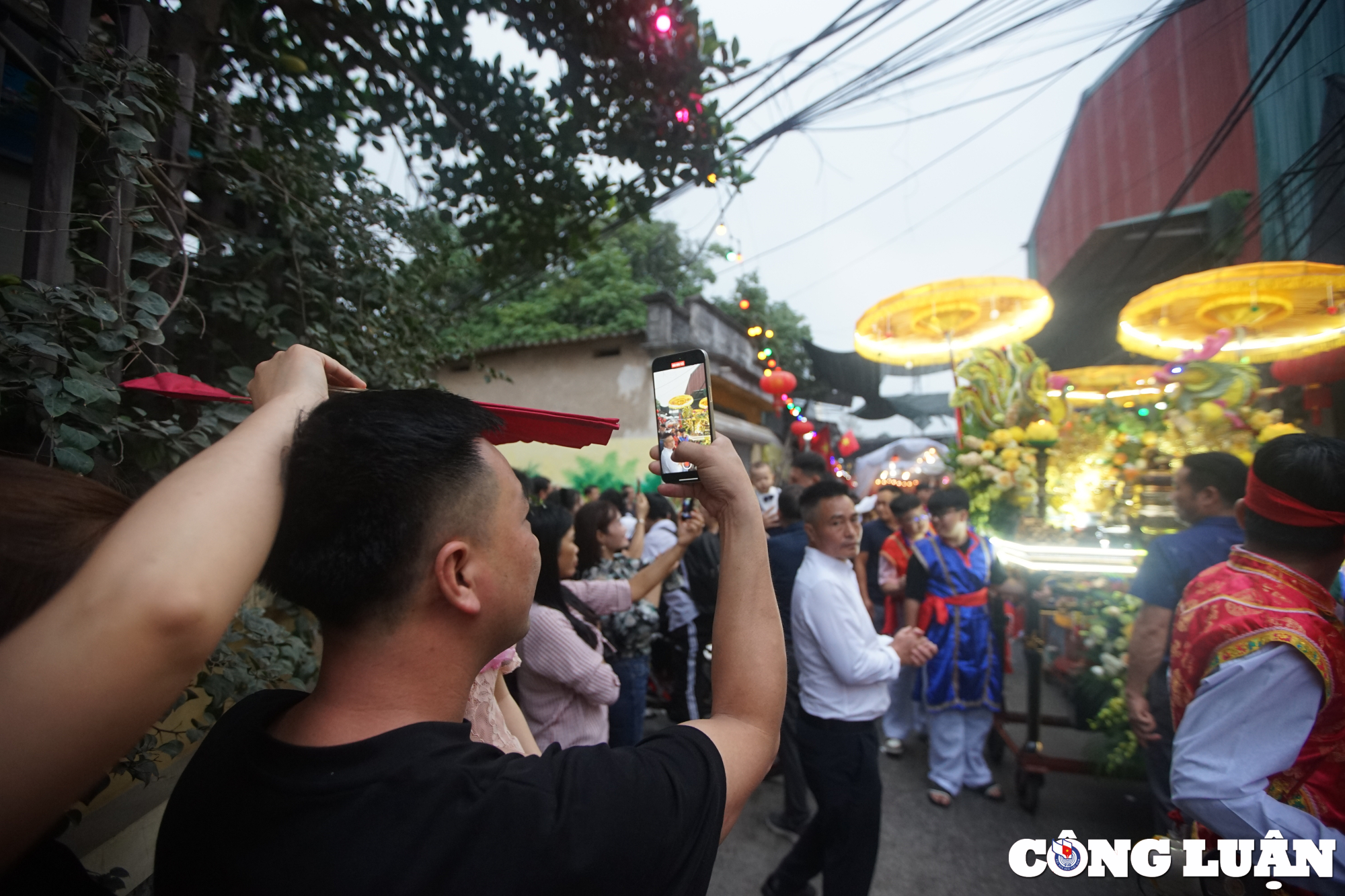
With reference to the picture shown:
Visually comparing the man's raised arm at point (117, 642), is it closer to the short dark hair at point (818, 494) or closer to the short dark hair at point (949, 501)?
the short dark hair at point (818, 494)

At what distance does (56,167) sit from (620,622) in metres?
2.94

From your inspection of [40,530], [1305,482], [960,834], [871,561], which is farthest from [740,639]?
[871,561]

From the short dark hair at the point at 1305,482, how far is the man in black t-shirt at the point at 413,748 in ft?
6.16

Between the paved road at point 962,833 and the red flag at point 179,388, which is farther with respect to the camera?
the paved road at point 962,833

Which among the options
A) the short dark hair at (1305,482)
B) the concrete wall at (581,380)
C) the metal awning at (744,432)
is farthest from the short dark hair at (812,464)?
the metal awning at (744,432)

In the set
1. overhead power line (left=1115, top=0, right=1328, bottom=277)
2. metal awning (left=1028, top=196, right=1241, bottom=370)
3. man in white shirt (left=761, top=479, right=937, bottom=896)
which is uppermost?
metal awning (left=1028, top=196, right=1241, bottom=370)

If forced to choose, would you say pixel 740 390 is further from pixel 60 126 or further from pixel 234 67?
pixel 60 126

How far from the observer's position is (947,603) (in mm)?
4547

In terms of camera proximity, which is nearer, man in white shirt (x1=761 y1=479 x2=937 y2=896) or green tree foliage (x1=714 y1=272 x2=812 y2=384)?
man in white shirt (x1=761 y1=479 x2=937 y2=896)

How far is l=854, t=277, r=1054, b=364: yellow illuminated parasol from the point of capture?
627 cm

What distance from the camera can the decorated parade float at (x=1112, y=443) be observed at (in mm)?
3959

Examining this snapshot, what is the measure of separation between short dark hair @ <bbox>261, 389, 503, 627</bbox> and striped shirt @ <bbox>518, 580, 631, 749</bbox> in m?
1.85

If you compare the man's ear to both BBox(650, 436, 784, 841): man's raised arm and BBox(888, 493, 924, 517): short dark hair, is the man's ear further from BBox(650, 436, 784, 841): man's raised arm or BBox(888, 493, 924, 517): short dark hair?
BBox(888, 493, 924, 517): short dark hair

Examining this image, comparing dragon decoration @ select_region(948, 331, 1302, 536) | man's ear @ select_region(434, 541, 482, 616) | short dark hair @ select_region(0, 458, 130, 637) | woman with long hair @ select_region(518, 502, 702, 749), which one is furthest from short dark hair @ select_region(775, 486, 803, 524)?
short dark hair @ select_region(0, 458, 130, 637)
